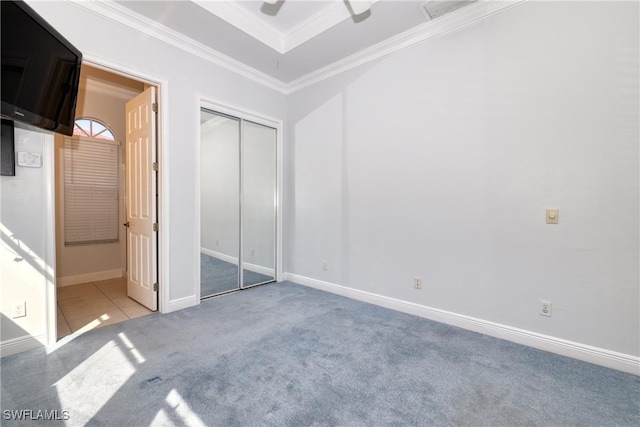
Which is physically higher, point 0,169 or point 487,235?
point 0,169

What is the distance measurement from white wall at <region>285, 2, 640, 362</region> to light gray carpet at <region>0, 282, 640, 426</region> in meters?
0.44

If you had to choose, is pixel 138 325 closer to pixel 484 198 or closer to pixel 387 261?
pixel 387 261

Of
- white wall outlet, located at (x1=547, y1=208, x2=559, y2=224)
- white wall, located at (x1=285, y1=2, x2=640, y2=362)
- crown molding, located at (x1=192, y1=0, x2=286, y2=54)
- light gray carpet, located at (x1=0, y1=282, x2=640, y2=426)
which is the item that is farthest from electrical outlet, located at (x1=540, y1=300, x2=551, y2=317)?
crown molding, located at (x1=192, y1=0, x2=286, y2=54)

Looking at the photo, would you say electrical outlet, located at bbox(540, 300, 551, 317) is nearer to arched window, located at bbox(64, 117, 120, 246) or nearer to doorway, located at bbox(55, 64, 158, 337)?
doorway, located at bbox(55, 64, 158, 337)

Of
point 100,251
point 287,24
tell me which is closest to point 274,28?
point 287,24

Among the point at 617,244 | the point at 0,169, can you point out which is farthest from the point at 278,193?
the point at 617,244

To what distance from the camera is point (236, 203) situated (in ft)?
12.4

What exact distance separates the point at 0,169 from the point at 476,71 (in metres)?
4.10

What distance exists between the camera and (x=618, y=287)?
6.72 ft

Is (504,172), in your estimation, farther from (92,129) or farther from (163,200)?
(92,129)

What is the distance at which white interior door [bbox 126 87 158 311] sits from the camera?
3.05 m

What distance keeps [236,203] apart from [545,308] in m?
3.51

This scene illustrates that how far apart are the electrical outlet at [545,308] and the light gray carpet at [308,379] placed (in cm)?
32

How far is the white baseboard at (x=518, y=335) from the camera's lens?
206 centimetres
